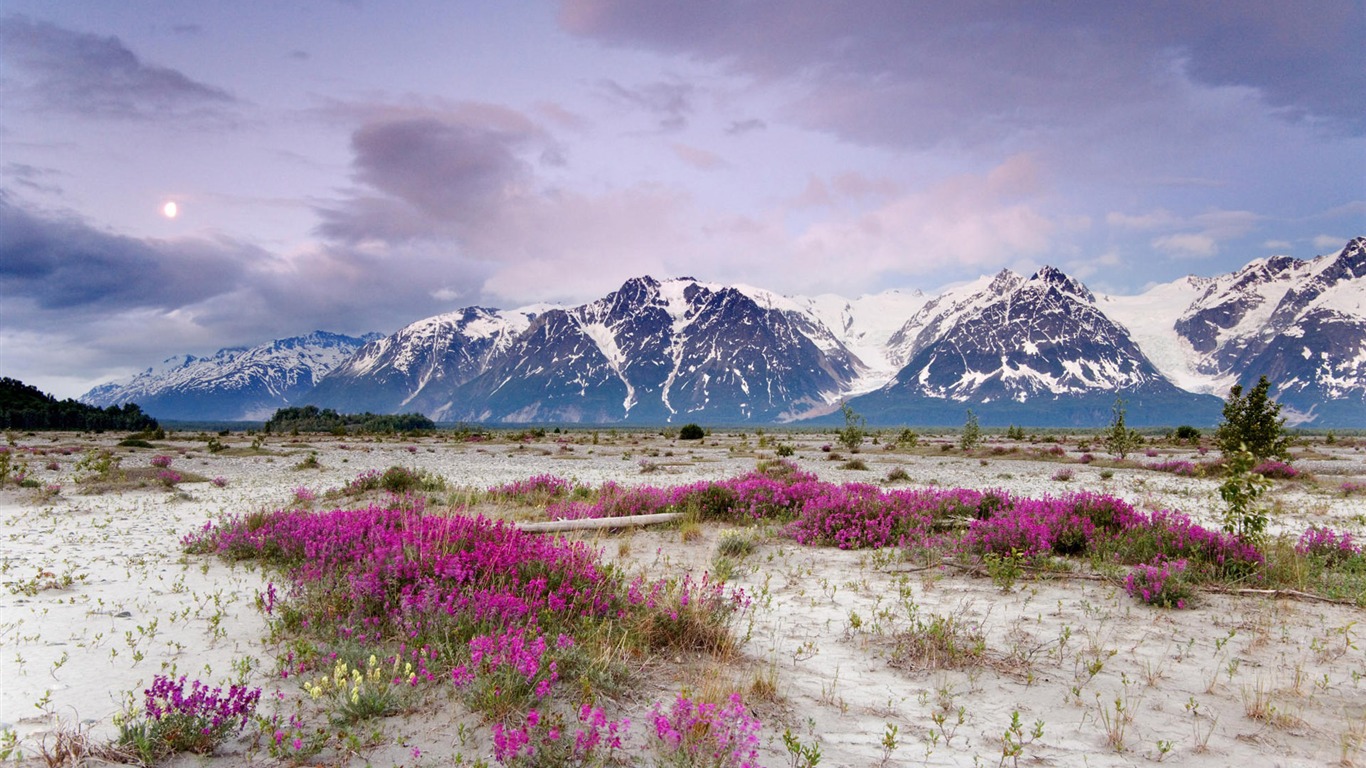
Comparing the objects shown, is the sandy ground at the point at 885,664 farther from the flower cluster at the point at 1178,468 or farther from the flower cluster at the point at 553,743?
the flower cluster at the point at 1178,468

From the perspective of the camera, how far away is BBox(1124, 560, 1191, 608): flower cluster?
8398 millimetres

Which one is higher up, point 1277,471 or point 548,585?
point 548,585

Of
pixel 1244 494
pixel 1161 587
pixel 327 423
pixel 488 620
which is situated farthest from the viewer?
pixel 327 423

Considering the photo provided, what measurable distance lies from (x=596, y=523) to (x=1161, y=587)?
9.26 meters

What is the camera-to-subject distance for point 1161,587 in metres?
8.41

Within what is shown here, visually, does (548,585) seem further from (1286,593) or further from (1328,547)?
(1328,547)

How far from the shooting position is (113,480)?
2288cm

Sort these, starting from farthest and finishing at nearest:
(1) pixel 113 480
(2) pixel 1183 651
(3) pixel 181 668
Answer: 1. (1) pixel 113 480
2. (2) pixel 1183 651
3. (3) pixel 181 668

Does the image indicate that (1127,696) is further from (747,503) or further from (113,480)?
(113,480)

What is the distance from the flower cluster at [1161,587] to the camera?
27.6 ft

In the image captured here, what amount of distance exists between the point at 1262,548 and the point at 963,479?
19.2 meters

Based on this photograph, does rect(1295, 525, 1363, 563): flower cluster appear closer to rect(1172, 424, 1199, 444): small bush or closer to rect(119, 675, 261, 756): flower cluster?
rect(119, 675, 261, 756): flower cluster

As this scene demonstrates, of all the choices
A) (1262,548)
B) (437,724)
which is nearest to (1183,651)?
(1262,548)

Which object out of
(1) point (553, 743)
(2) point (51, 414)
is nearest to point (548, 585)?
(1) point (553, 743)
